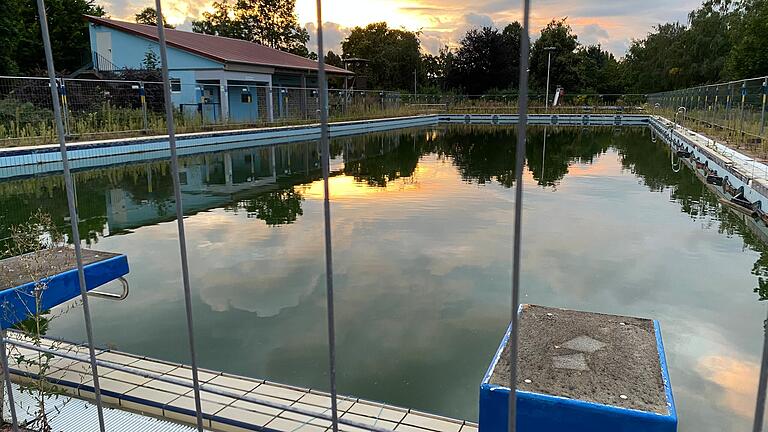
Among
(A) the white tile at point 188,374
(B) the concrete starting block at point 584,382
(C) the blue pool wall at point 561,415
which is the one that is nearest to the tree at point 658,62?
(B) the concrete starting block at point 584,382

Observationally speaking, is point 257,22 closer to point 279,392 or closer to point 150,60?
point 150,60

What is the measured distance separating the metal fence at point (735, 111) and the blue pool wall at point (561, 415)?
9.07 meters

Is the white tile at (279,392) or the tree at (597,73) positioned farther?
the tree at (597,73)

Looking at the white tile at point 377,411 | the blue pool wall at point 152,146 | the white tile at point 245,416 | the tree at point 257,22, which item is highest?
the tree at point 257,22

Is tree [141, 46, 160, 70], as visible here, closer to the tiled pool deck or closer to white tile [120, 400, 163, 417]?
the tiled pool deck

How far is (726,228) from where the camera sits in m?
5.65

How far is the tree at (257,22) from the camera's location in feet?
124

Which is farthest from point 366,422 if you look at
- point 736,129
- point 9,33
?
point 9,33

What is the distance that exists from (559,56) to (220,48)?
69.6 feet

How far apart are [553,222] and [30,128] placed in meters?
10.6

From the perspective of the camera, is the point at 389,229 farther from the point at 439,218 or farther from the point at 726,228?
the point at 726,228

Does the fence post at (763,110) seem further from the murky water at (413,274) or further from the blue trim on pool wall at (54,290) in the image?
the blue trim on pool wall at (54,290)

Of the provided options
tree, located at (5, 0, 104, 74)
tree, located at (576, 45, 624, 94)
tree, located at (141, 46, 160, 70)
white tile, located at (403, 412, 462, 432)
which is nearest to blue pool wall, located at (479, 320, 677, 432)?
white tile, located at (403, 412, 462, 432)

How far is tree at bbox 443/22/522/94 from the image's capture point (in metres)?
36.1
